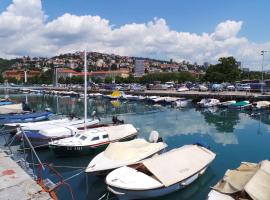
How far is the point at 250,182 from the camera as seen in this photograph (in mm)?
13906

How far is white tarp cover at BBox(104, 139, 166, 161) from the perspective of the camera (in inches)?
753

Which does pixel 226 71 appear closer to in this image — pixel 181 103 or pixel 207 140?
pixel 181 103

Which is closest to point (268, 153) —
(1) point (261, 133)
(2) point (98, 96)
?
(1) point (261, 133)

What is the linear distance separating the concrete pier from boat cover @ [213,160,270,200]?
838cm

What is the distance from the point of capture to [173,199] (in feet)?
53.8

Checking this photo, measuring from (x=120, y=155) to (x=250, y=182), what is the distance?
26.9 feet

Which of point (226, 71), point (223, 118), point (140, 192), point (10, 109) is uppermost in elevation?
point (226, 71)

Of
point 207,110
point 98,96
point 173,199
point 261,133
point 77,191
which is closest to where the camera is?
point 173,199

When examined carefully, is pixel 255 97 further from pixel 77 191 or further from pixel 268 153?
pixel 77 191

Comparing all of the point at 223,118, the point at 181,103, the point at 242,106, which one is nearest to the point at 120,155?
the point at 223,118

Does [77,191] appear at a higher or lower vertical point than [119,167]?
lower

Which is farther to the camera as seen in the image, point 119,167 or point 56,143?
point 56,143

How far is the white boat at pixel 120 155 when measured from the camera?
1790 cm

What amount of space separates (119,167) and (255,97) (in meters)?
55.7
